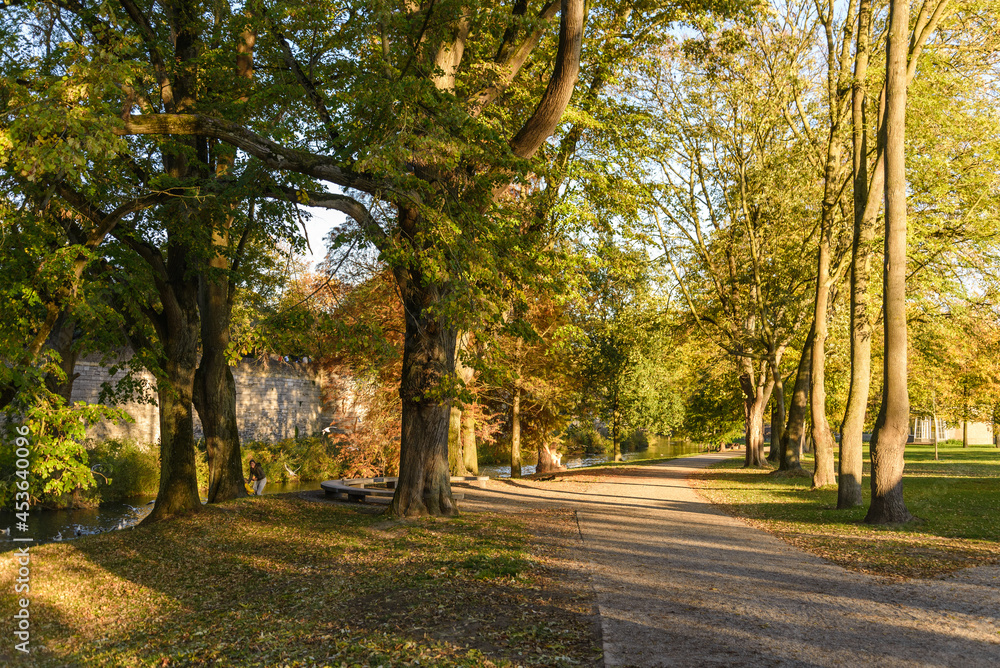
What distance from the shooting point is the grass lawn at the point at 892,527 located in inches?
344

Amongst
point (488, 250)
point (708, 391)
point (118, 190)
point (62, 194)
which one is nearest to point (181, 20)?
point (118, 190)

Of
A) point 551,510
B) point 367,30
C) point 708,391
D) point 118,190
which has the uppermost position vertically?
point 367,30

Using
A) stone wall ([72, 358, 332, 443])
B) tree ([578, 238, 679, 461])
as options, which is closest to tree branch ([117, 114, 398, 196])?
tree ([578, 238, 679, 461])

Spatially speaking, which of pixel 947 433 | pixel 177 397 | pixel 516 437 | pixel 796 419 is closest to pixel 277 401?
pixel 516 437

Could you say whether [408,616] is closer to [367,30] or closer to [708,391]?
[367,30]

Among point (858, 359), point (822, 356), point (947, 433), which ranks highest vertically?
point (822, 356)

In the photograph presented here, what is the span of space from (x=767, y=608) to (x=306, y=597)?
460 cm

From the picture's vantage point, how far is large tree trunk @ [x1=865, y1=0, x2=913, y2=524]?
11.7 m

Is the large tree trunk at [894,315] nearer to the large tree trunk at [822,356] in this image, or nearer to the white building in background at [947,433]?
the large tree trunk at [822,356]

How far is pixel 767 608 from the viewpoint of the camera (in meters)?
6.34

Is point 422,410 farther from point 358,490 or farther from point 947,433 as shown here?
point 947,433

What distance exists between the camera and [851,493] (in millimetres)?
14023

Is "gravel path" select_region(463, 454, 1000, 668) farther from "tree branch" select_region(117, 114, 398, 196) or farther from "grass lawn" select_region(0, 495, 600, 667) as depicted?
"tree branch" select_region(117, 114, 398, 196)

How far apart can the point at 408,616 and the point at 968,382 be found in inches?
1680
